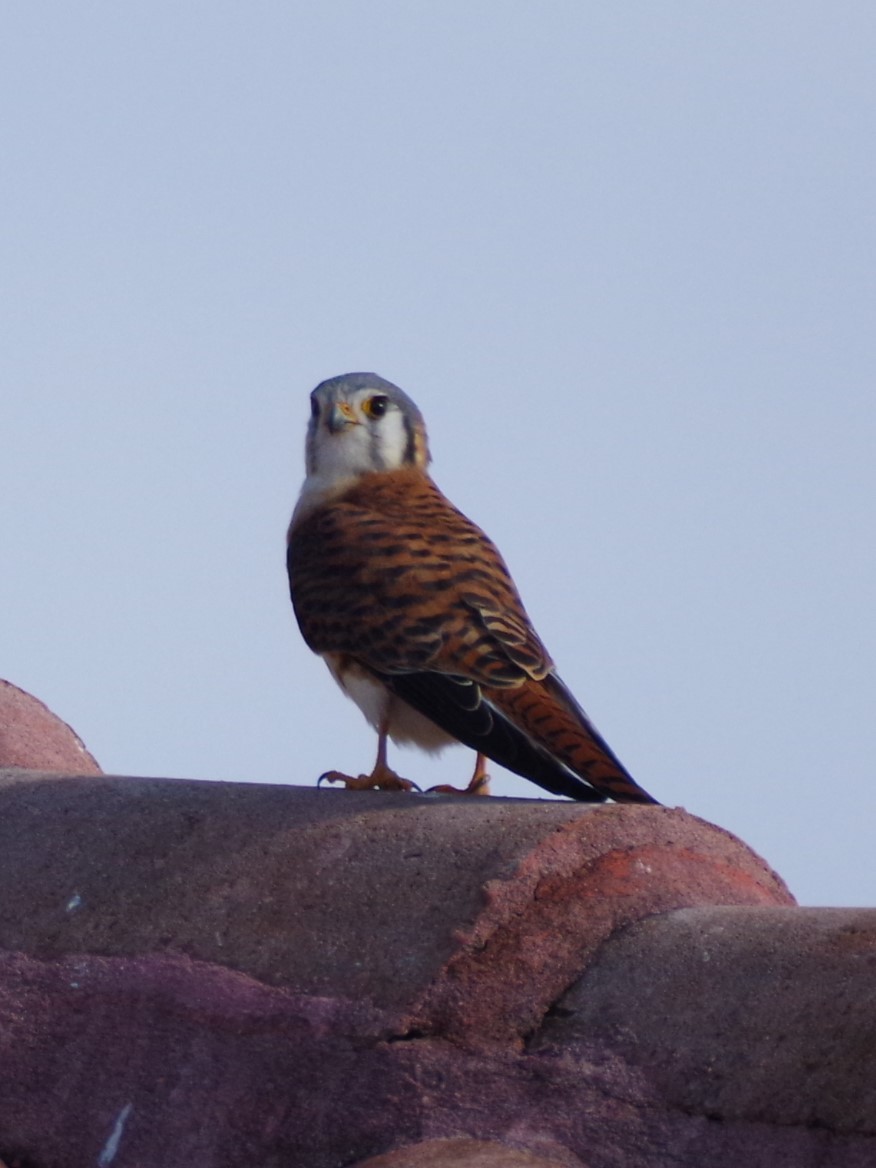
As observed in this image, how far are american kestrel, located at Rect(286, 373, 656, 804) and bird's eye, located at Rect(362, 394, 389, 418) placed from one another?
0.90ft

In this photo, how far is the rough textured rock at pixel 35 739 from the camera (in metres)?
3.60

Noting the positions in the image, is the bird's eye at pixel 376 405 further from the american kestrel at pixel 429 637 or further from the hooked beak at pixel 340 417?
the american kestrel at pixel 429 637

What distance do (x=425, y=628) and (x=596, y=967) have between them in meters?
1.23

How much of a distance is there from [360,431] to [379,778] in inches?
42.8

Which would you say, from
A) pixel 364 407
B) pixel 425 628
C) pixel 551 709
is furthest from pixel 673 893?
pixel 364 407

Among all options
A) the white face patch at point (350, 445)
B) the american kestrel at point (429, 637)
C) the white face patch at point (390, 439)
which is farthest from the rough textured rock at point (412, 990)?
the white face patch at point (390, 439)

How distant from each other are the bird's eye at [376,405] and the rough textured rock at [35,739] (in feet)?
3.63

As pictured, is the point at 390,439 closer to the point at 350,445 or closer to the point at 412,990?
the point at 350,445

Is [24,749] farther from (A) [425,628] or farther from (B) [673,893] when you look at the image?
Result: (B) [673,893]

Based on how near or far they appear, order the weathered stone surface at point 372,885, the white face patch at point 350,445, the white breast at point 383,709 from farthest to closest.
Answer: the white face patch at point 350,445 < the white breast at point 383,709 < the weathered stone surface at point 372,885

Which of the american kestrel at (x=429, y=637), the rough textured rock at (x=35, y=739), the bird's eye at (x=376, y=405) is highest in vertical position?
the bird's eye at (x=376, y=405)

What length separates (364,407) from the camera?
14.3ft

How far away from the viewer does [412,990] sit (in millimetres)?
2100

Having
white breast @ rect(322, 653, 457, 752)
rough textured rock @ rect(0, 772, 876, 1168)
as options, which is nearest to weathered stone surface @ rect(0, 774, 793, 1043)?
rough textured rock @ rect(0, 772, 876, 1168)
